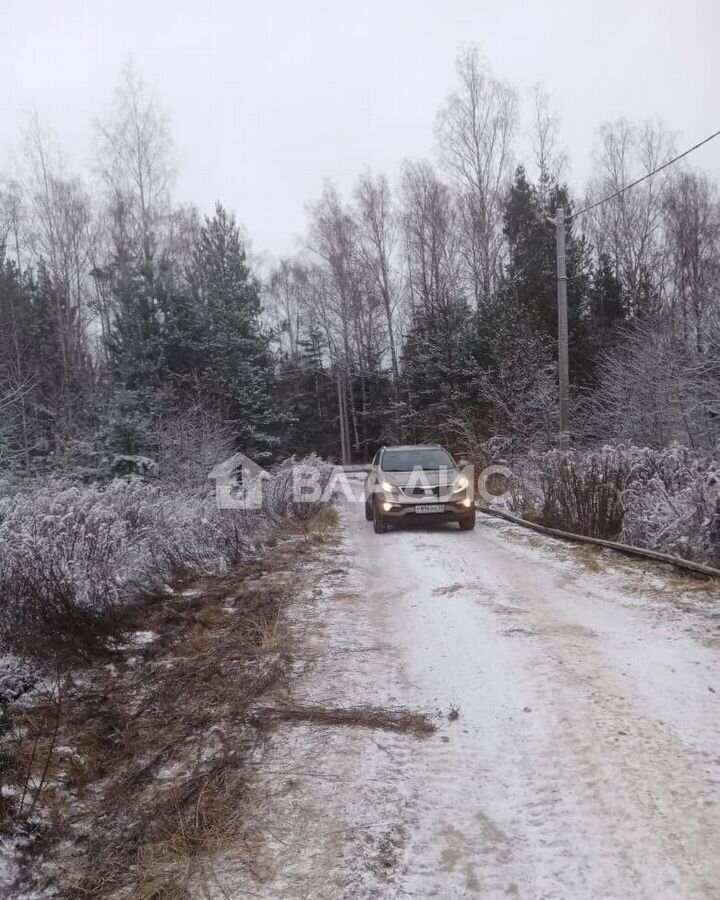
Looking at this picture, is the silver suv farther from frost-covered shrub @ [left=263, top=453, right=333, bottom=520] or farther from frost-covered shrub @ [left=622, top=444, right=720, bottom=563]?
frost-covered shrub @ [left=622, top=444, right=720, bottom=563]

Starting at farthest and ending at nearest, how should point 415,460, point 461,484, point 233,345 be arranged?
point 233,345 → point 415,460 → point 461,484

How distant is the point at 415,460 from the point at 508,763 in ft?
29.3

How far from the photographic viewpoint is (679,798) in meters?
2.53

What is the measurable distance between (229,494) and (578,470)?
6762mm

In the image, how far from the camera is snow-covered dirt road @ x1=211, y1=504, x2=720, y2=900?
2.15 metres

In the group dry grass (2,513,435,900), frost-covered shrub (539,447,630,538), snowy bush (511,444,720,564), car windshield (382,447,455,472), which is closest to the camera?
dry grass (2,513,435,900)

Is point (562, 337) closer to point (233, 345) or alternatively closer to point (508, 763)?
point (233, 345)

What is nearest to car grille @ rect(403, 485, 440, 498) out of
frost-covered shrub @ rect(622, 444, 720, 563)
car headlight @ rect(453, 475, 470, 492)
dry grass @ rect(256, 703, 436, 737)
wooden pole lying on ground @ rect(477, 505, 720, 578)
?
car headlight @ rect(453, 475, 470, 492)

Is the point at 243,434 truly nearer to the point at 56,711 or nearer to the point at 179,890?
the point at 56,711

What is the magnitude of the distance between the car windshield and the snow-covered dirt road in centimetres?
593

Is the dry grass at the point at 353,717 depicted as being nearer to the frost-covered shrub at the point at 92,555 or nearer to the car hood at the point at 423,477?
the frost-covered shrub at the point at 92,555

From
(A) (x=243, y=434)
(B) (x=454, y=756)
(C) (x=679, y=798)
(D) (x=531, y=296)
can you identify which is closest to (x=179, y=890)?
(B) (x=454, y=756)

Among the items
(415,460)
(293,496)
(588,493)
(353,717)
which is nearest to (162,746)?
(353,717)

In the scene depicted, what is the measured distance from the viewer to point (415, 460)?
1170cm
